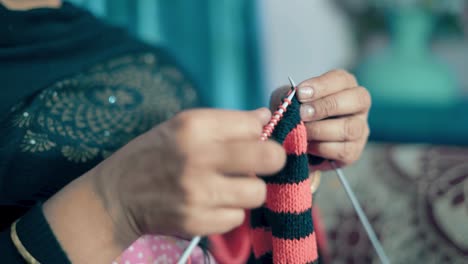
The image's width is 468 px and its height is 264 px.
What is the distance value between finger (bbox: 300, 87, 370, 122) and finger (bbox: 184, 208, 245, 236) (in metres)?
0.20

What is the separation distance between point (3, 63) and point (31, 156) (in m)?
0.18

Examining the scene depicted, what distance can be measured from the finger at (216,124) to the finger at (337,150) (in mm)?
219

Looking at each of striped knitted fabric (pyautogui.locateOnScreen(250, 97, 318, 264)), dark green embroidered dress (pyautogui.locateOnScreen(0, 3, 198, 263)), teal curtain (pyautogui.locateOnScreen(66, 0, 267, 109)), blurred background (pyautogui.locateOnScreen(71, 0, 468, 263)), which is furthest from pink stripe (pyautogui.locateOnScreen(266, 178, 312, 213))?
teal curtain (pyautogui.locateOnScreen(66, 0, 267, 109))

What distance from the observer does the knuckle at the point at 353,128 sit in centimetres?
56

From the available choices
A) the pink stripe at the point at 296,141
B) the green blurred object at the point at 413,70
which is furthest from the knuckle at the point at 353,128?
the green blurred object at the point at 413,70

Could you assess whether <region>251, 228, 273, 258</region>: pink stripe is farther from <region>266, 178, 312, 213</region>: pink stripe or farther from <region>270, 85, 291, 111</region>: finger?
<region>270, 85, 291, 111</region>: finger

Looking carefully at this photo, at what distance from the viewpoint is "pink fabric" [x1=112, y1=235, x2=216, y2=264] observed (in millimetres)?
517

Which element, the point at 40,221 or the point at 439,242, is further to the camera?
the point at 439,242

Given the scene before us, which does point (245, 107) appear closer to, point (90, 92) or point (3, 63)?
point (90, 92)

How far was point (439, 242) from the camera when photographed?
0.69m

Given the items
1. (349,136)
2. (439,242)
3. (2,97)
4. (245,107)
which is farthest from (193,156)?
(245,107)

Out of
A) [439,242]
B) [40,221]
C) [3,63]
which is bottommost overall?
[439,242]

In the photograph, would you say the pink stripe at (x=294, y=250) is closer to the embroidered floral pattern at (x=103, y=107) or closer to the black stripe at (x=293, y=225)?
the black stripe at (x=293, y=225)

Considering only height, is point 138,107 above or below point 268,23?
below
